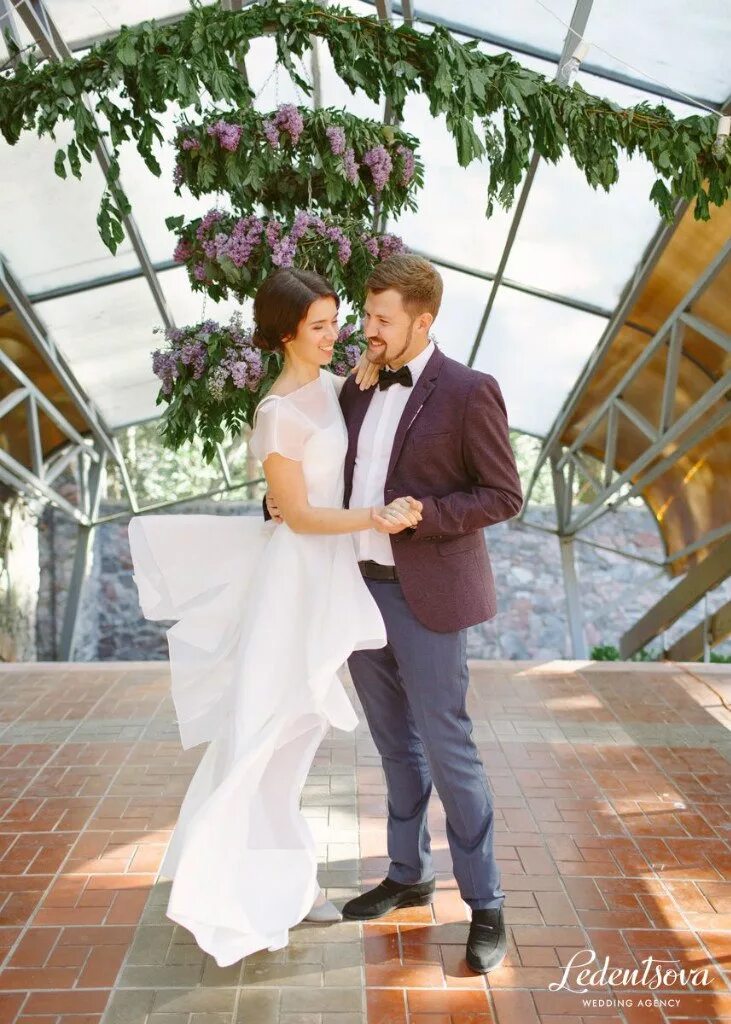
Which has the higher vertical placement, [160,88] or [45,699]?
[160,88]

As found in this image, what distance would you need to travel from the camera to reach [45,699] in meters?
5.27

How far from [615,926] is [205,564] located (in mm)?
1634

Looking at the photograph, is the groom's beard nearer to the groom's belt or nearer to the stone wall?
the groom's belt

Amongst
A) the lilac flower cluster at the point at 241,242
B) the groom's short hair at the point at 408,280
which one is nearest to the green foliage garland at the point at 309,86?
the lilac flower cluster at the point at 241,242

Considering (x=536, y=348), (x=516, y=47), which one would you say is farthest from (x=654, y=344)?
(x=516, y=47)

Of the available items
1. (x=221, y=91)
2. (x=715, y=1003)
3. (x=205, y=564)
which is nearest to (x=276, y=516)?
(x=205, y=564)

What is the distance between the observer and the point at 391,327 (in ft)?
8.80

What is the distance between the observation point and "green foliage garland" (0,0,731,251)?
3.38 meters

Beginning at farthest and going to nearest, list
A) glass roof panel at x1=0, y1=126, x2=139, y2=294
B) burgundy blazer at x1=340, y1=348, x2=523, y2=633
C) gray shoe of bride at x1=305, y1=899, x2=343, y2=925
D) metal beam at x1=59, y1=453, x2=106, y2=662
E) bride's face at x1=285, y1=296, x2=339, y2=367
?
metal beam at x1=59, y1=453, x2=106, y2=662, glass roof panel at x1=0, y1=126, x2=139, y2=294, gray shoe of bride at x1=305, y1=899, x2=343, y2=925, bride's face at x1=285, y1=296, x2=339, y2=367, burgundy blazer at x1=340, y1=348, x2=523, y2=633

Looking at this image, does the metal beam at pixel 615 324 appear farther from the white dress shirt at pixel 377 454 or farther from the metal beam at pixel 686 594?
the white dress shirt at pixel 377 454

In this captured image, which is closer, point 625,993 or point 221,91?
point 625,993

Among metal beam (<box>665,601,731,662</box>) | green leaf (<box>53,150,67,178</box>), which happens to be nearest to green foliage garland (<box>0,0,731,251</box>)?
green leaf (<box>53,150,67,178</box>)

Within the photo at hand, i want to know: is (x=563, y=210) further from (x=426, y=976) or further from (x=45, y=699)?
(x=426, y=976)

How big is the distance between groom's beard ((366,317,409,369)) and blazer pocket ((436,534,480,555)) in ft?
1.70
